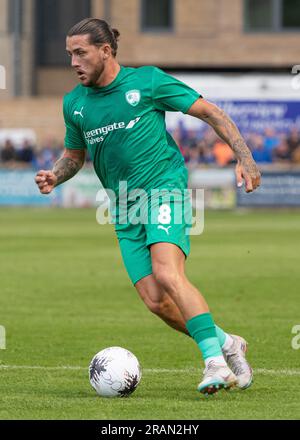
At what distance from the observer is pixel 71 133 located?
373 inches

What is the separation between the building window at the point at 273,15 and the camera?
5291cm

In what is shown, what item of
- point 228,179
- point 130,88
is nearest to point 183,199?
point 130,88

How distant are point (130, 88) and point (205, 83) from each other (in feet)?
112

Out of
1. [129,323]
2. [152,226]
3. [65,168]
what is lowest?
[129,323]

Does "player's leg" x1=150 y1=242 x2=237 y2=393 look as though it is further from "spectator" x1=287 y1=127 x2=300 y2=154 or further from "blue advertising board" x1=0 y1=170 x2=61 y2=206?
"spectator" x1=287 y1=127 x2=300 y2=154

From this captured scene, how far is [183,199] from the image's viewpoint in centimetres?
909

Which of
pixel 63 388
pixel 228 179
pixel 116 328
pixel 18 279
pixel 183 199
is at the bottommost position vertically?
pixel 228 179

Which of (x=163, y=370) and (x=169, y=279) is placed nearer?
(x=169, y=279)

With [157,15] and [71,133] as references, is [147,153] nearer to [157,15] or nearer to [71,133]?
[71,133]

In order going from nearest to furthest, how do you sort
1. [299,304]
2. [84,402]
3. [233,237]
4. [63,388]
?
[84,402], [63,388], [299,304], [233,237]

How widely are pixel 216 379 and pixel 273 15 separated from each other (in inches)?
1807

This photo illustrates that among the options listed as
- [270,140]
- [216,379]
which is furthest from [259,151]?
[216,379]

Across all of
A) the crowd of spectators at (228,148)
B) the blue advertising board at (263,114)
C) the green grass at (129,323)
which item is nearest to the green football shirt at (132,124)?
the green grass at (129,323)
